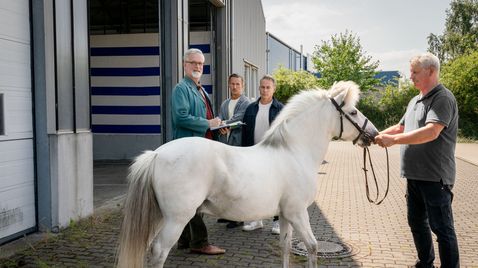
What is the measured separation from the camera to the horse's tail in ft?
9.98

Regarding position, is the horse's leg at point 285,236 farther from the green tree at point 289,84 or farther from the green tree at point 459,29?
the green tree at point 459,29

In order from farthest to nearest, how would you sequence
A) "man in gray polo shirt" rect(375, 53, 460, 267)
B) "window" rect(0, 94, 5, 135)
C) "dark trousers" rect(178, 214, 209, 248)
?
"window" rect(0, 94, 5, 135) → "dark trousers" rect(178, 214, 209, 248) → "man in gray polo shirt" rect(375, 53, 460, 267)

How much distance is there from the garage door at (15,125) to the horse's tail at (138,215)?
239cm

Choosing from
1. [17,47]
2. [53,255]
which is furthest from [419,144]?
[17,47]

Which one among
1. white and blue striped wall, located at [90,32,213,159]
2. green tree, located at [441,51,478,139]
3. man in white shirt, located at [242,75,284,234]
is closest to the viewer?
man in white shirt, located at [242,75,284,234]

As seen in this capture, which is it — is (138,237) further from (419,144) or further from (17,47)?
(17,47)

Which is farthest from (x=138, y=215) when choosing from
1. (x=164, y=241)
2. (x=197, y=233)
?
(x=197, y=233)

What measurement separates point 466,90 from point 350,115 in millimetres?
24059

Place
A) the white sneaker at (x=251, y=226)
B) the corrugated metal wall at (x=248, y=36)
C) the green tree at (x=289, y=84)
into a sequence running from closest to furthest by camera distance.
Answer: the white sneaker at (x=251, y=226)
the corrugated metal wall at (x=248, y=36)
the green tree at (x=289, y=84)

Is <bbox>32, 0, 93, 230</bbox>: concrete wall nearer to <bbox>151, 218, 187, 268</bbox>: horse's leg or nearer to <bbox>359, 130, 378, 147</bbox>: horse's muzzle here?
<bbox>151, 218, 187, 268</bbox>: horse's leg

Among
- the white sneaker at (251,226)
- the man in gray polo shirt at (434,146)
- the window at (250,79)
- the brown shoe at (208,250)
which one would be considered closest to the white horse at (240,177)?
the man in gray polo shirt at (434,146)

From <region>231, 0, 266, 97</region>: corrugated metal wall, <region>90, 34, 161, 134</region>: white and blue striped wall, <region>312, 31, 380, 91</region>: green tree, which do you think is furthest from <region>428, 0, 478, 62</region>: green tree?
<region>90, 34, 161, 134</region>: white and blue striped wall

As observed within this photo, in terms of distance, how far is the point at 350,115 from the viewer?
3650mm

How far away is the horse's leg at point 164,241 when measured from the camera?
3.01 m
